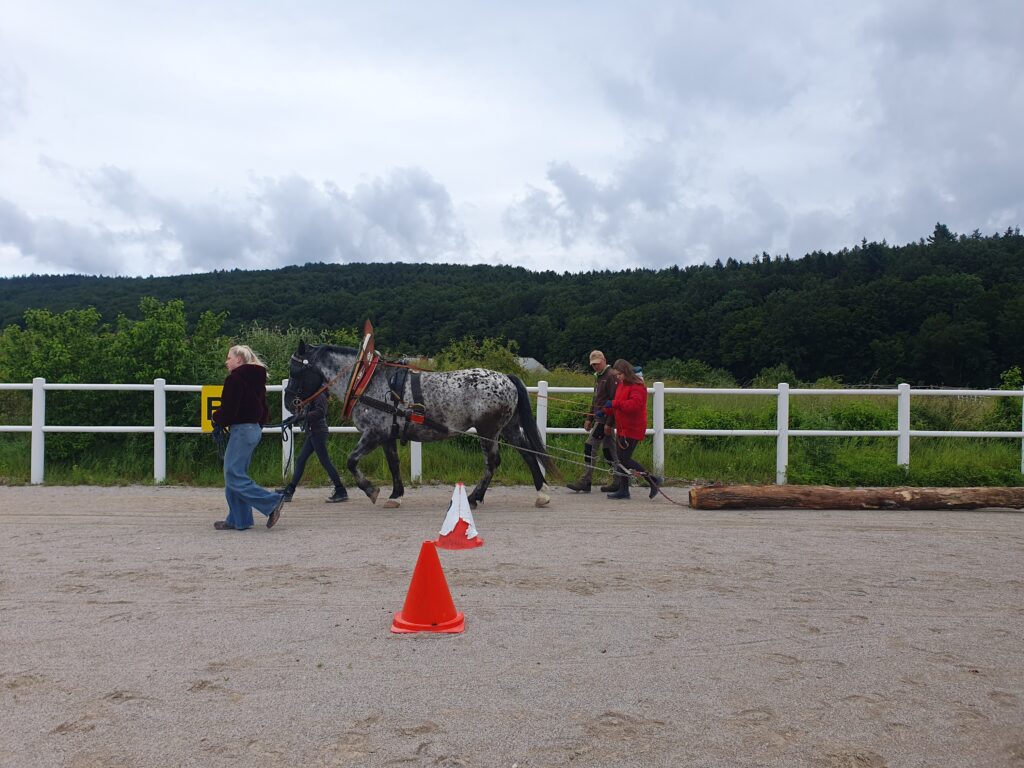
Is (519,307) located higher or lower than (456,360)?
higher

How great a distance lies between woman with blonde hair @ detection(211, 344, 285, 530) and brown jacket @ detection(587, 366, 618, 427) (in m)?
4.18

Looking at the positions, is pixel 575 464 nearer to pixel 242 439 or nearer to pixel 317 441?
pixel 317 441

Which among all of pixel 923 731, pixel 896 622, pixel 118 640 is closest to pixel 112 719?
pixel 118 640

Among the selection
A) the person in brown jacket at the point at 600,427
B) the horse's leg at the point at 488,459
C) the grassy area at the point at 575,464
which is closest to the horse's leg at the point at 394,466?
the horse's leg at the point at 488,459

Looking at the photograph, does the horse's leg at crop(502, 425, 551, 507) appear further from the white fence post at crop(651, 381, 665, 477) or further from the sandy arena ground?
the white fence post at crop(651, 381, 665, 477)

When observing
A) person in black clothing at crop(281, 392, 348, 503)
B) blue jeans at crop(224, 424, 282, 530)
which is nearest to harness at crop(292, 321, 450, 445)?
person in black clothing at crop(281, 392, 348, 503)

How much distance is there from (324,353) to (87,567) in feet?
13.1

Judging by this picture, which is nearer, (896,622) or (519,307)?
(896,622)

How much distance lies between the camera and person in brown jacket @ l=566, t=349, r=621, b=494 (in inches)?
415

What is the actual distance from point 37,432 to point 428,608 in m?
8.56

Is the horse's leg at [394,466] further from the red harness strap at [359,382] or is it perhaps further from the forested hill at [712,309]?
the forested hill at [712,309]

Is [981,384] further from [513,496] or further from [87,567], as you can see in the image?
[87,567]

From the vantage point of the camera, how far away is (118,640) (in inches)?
176

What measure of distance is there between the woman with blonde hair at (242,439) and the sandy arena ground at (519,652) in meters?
0.27
